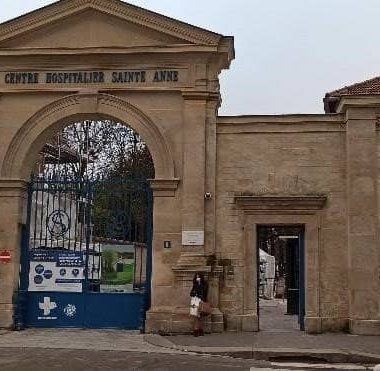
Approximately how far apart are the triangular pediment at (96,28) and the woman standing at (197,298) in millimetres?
5745

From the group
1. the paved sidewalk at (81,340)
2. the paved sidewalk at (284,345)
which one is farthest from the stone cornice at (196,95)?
the paved sidewalk at (81,340)

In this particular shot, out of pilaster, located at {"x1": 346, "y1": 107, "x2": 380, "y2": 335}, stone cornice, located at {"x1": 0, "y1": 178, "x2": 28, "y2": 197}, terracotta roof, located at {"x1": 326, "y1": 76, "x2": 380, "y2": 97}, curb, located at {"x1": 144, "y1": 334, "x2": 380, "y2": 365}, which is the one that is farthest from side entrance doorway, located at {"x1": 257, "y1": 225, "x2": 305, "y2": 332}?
stone cornice, located at {"x1": 0, "y1": 178, "x2": 28, "y2": 197}

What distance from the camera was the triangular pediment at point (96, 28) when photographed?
610 inches

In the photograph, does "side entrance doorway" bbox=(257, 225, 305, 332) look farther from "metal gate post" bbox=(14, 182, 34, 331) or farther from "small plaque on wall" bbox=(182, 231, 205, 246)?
"metal gate post" bbox=(14, 182, 34, 331)

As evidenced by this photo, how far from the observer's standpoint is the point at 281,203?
14.9 metres

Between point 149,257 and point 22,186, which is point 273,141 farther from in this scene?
point 22,186

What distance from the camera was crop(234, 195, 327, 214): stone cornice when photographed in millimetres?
14875

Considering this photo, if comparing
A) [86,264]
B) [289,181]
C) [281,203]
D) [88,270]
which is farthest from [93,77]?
[281,203]

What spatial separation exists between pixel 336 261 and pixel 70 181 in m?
6.71

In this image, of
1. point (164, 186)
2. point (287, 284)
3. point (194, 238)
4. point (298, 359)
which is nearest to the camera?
point (298, 359)

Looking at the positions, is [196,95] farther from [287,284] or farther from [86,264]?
[287,284]

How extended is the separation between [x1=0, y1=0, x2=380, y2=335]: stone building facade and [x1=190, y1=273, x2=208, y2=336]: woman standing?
1.08ft

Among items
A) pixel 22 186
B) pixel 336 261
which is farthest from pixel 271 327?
pixel 22 186

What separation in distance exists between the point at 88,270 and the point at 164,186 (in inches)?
109
